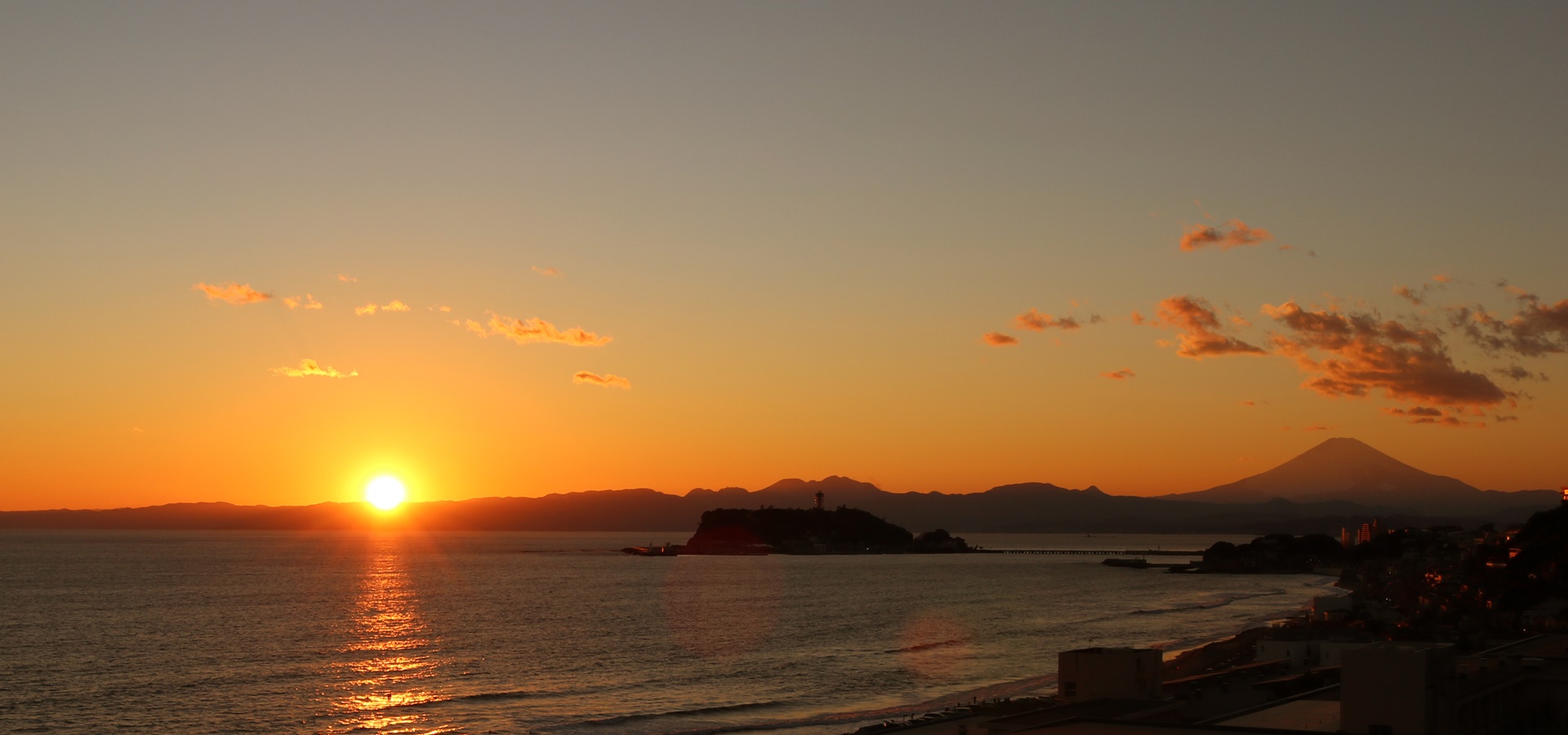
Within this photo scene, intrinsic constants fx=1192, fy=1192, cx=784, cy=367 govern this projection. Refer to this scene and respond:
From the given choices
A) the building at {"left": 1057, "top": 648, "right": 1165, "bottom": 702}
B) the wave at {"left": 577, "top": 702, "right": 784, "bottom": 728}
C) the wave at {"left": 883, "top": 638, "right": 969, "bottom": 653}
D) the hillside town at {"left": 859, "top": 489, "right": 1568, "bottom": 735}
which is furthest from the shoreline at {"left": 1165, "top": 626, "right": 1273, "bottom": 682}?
the building at {"left": 1057, "top": 648, "right": 1165, "bottom": 702}

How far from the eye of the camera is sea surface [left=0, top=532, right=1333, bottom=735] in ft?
133

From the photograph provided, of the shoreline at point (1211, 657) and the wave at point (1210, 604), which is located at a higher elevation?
the shoreline at point (1211, 657)

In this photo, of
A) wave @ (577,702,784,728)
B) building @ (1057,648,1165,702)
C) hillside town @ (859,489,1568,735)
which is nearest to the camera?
hillside town @ (859,489,1568,735)

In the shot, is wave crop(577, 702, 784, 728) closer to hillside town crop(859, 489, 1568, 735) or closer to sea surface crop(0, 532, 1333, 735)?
sea surface crop(0, 532, 1333, 735)

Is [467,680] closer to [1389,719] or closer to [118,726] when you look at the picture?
[118,726]

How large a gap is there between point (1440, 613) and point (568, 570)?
347 ft

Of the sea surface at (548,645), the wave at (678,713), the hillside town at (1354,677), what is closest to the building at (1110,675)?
the hillside town at (1354,677)

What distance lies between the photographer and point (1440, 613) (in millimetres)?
64562

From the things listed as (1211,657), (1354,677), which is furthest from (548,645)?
(1354,677)

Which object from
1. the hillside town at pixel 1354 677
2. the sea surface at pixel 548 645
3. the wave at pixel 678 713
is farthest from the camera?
the sea surface at pixel 548 645

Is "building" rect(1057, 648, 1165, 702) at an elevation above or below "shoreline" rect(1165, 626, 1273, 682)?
above

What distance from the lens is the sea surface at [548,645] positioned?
4066 cm

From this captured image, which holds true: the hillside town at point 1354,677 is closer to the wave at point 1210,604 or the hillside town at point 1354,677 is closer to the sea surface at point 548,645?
the sea surface at point 548,645

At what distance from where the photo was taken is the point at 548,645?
6219 cm
